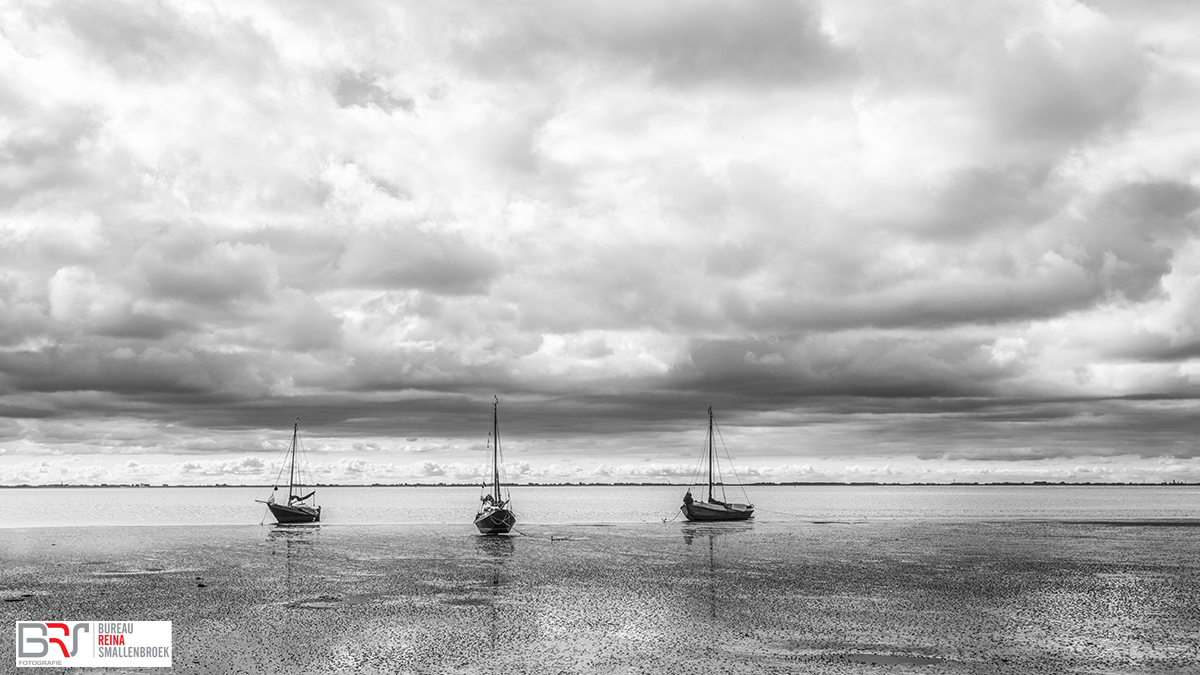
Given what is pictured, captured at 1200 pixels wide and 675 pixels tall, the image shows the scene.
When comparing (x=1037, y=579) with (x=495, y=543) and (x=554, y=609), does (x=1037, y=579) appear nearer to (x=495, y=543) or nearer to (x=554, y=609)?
(x=554, y=609)

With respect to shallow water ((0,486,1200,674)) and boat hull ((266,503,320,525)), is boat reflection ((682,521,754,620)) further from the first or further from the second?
boat hull ((266,503,320,525))

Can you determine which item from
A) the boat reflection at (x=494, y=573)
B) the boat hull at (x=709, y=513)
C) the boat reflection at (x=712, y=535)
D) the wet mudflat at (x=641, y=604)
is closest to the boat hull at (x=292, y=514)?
the boat reflection at (x=494, y=573)

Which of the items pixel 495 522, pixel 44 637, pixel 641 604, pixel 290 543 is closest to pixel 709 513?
pixel 495 522

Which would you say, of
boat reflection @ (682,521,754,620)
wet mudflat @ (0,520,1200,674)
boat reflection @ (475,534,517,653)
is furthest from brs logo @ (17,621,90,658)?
boat reflection @ (682,521,754,620)

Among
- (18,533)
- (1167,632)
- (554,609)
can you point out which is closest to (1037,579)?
(1167,632)

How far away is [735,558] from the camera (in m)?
55.3

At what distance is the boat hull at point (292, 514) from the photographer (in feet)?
329
